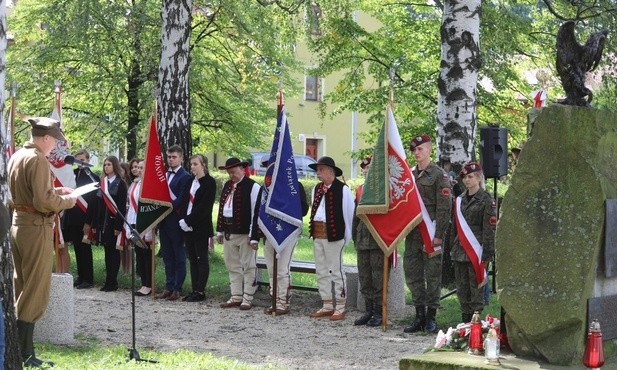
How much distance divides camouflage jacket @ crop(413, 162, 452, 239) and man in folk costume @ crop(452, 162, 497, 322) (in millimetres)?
180

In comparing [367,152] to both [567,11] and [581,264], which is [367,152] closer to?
[567,11]

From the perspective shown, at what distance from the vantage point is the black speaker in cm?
1448

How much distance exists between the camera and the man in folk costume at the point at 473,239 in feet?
36.8

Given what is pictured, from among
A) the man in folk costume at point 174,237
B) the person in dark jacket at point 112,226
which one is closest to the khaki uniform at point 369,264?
A: the man in folk costume at point 174,237

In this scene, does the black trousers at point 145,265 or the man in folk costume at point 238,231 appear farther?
the black trousers at point 145,265

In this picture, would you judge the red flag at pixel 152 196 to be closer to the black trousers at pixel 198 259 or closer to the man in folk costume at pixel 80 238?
the black trousers at pixel 198 259

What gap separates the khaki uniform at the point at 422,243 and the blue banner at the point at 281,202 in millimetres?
1910

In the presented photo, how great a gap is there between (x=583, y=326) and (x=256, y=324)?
579 centimetres

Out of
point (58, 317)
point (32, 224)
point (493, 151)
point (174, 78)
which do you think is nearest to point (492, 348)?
point (32, 224)

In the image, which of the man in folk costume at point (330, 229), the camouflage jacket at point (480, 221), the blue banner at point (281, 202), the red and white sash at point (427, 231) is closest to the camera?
the camouflage jacket at point (480, 221)

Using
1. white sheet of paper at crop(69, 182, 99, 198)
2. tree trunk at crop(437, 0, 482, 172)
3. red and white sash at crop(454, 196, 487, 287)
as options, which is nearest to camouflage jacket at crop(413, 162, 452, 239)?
red and white sash at crop(454, 196, 487, 287)

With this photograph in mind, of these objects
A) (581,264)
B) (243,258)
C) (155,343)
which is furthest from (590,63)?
(243,258)

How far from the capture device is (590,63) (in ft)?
26.0

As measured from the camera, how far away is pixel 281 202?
44.0 ft
